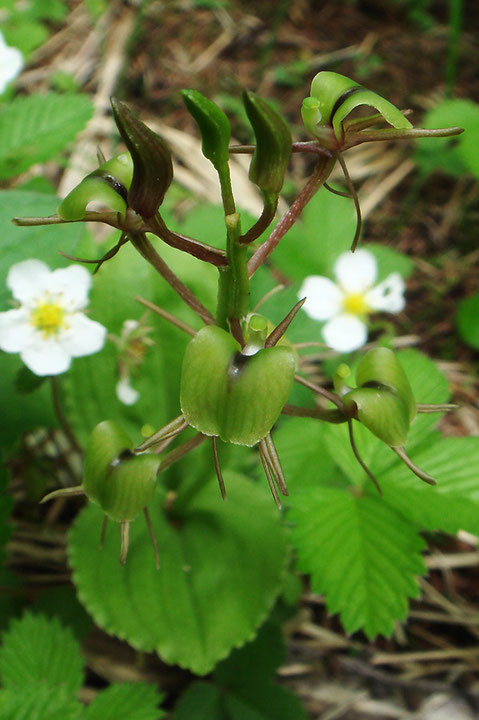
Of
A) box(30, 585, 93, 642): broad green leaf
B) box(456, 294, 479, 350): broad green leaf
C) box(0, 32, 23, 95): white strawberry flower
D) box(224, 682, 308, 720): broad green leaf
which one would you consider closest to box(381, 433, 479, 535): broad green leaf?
box(224, 682, 308, 720): broad green leaf

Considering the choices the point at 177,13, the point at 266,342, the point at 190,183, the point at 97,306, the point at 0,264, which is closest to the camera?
the point at 266,342

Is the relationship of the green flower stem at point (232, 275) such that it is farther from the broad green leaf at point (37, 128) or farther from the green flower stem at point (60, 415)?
the broad green leaf at point (37, 128)

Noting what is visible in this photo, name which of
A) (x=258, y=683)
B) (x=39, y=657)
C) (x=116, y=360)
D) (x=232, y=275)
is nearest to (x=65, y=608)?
(x=39, y=657)

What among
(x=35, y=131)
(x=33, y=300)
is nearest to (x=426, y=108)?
(x=35, y=131)

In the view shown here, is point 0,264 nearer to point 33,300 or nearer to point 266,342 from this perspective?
point 33,300

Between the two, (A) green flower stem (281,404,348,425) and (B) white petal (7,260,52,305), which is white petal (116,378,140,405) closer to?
(B) white petal (7,260,52,305)

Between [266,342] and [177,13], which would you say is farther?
[177,13]

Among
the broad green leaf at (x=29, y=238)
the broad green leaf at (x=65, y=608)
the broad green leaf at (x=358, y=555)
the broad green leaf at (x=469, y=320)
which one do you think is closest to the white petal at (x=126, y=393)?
the broad green leaf at (x=29, y=238)
